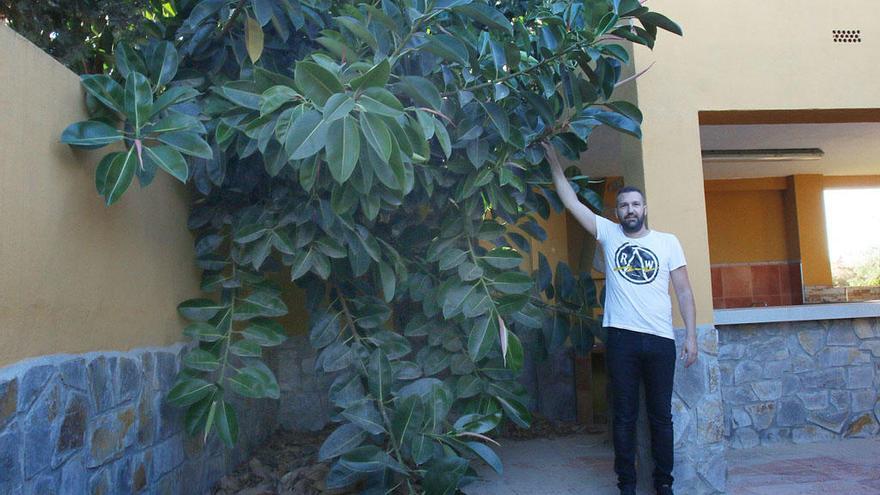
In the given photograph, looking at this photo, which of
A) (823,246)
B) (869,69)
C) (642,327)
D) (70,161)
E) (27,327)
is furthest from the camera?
(823,246)

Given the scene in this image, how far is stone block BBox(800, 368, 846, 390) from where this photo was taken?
4898 mm

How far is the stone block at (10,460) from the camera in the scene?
2.15m

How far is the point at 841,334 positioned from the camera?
4.97 metres

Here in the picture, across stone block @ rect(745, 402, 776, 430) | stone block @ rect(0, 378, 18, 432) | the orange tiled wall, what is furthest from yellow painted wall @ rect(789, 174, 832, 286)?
stone block @ rect(0, 378, 18, 432)

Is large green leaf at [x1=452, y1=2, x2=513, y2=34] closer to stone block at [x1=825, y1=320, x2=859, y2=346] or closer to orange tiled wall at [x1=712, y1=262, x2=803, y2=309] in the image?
stone block at [x1=825, y1=320, x2=859, y2=346]

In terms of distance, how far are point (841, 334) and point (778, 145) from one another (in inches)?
93.4

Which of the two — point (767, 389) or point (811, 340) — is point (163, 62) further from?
point (811, 340)

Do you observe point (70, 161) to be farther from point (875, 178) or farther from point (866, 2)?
point (875, 178)

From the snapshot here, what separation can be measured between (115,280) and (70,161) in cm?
54

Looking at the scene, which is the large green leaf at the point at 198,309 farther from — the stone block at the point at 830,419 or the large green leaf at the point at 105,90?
the stone block at the point at 830,419

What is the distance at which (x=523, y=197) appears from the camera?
Answer: 3.72 meters

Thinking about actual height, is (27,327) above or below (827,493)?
above

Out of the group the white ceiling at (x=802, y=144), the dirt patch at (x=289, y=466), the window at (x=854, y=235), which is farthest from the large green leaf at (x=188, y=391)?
the window at (x=854, y=235)

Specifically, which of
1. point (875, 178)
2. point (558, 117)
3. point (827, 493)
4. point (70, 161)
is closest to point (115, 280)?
point (70, 161)
